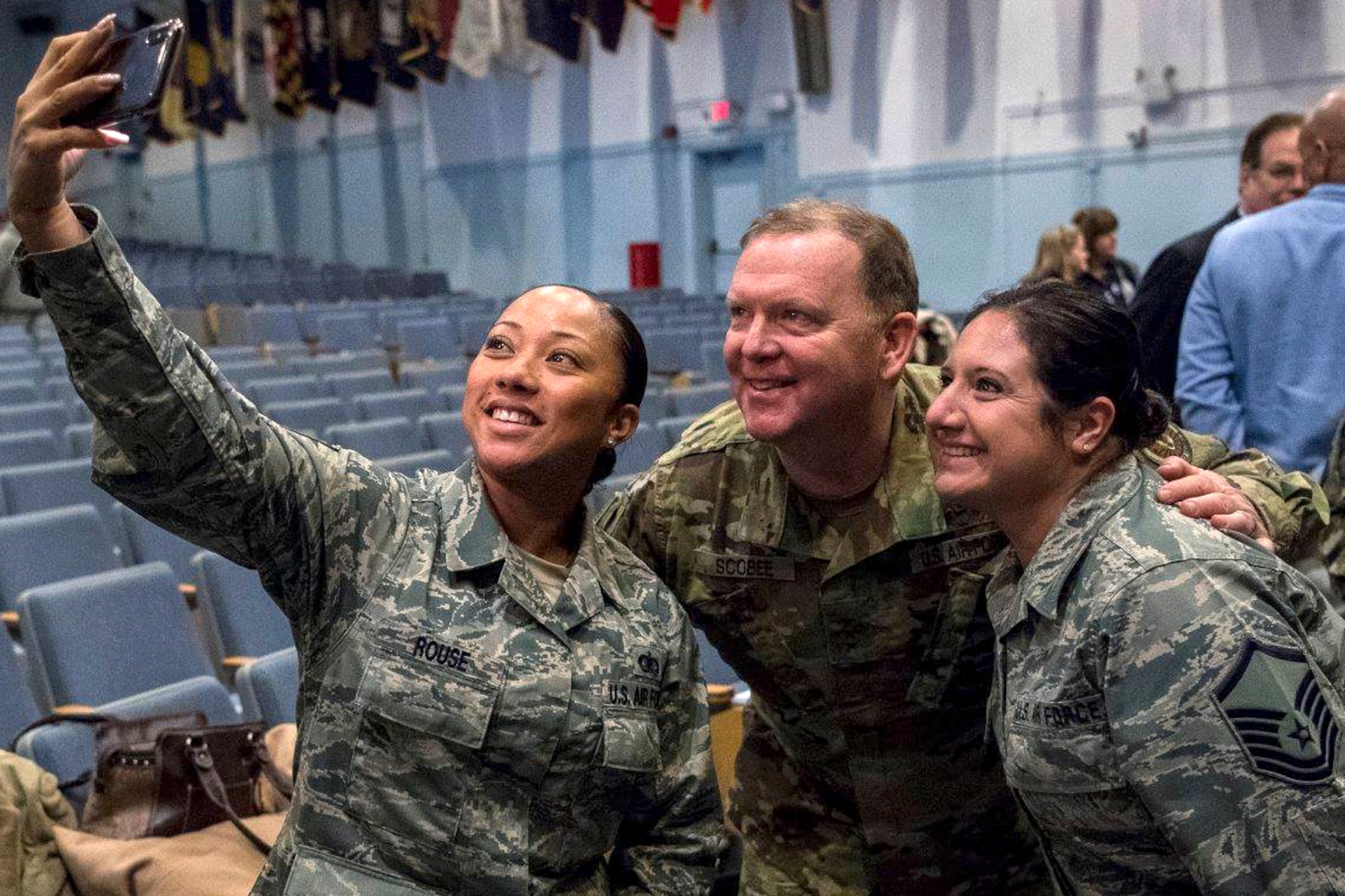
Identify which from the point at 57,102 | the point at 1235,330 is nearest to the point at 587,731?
the point at 57,102

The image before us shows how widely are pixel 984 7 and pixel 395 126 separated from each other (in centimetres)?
938

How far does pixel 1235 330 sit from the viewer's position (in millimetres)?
3100

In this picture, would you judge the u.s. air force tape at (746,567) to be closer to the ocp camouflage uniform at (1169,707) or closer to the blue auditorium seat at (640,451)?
the ocp camouflage uniform at (1169,707)

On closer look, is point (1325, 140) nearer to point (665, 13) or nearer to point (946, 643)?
point (946, 643)

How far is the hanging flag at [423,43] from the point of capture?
621 inches

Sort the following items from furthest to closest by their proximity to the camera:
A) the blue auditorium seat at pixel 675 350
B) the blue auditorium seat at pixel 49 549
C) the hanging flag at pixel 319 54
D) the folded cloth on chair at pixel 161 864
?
1. the hanging flag at pixel 319 54
2. the blue auditorium seat at pixel 675 350
3. the blue auditorium seat at pixel 49 549
4. the folded cloth on chair at pixel 161 864

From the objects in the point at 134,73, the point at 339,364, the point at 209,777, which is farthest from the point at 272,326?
the point at 134,73

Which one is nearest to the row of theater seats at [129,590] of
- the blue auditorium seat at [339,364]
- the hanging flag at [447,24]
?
the blue auditorium seat at [339,364]

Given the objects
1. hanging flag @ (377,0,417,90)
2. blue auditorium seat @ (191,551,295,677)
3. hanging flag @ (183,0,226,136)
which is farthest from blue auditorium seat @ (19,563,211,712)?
hanging flag @ (183,0,226,136)

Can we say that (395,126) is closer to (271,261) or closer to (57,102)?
(271,261)

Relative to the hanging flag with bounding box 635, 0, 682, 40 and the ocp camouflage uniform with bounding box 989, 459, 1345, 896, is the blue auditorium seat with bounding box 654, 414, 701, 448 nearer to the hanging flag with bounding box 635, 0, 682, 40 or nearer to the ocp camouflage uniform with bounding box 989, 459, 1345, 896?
the ocp camouflage uniform with bounding box 989, 459, 1345, 896

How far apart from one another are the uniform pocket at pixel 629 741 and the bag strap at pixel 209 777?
81cm

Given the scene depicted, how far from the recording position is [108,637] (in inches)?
125

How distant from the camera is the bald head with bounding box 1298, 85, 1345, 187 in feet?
9.70
